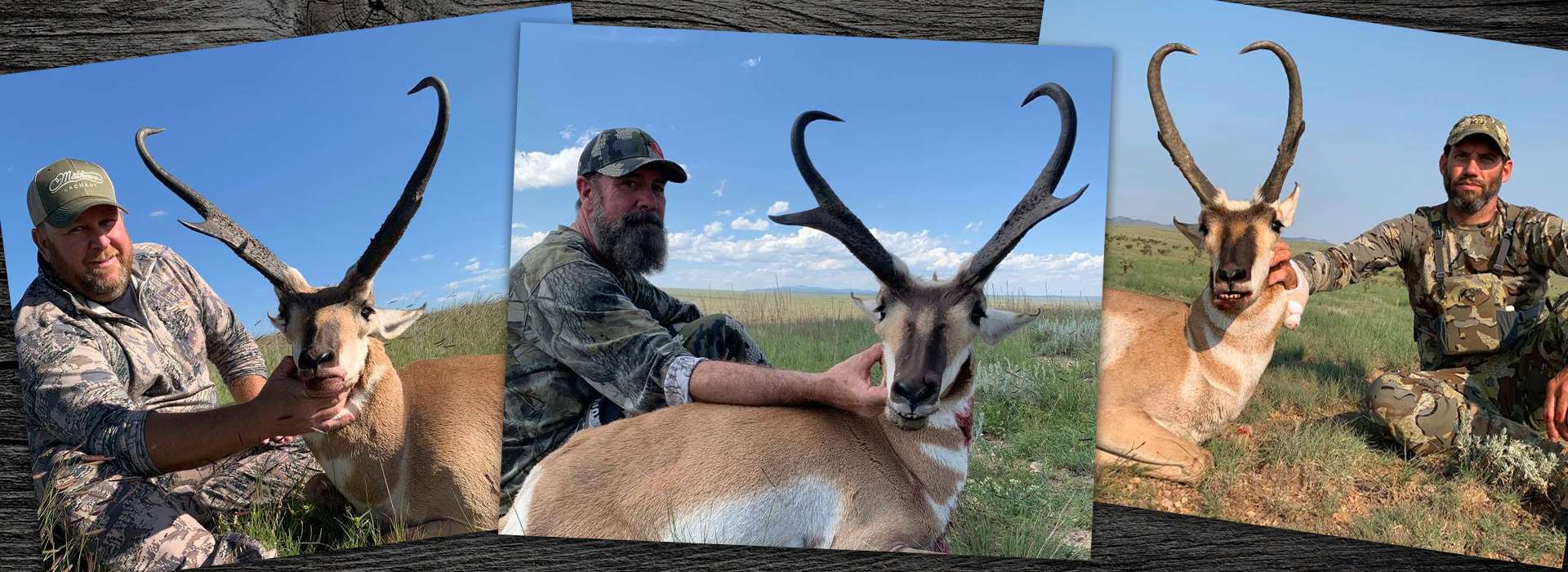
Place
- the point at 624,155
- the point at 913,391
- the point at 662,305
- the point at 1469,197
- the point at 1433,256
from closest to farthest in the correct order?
1. the point at 913,391
2. the point at 624,155
3. the point at 662,305
4. the point at 1469,197
5. the point at 1433,256

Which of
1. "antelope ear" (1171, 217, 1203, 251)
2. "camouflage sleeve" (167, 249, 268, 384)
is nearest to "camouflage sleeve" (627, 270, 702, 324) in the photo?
"camouflage sleeve" (167, 249, 268, 384)

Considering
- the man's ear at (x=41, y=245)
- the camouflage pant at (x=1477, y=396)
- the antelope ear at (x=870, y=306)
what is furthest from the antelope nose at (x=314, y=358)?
the camouflage pant at (x=1477, y=396)

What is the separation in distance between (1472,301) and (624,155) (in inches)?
113

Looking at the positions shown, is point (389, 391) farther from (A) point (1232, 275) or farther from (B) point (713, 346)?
(A) point (1232, 275)

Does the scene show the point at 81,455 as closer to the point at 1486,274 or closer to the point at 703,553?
the point at 703,553

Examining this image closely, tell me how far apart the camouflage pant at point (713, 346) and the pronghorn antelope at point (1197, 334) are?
3.49 ft

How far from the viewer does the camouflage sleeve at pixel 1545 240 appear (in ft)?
11.2

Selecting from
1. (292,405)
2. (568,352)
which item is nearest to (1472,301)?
(568,352)

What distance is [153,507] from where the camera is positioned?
3100 millimetres

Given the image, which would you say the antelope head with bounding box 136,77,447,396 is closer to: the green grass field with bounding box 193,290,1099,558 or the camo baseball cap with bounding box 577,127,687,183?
the green grass field with bounding box 193,290,1099,558

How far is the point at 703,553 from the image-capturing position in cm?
318

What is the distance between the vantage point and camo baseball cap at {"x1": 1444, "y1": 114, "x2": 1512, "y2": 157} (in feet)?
10.8

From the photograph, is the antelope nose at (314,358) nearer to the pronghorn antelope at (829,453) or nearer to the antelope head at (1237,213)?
the pronghorn antelope at (829,453)

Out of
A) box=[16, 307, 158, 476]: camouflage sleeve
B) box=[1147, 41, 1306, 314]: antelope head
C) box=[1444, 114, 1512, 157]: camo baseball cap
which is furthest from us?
box=[1444, 114, 1512, 157]: camo baseball cap
